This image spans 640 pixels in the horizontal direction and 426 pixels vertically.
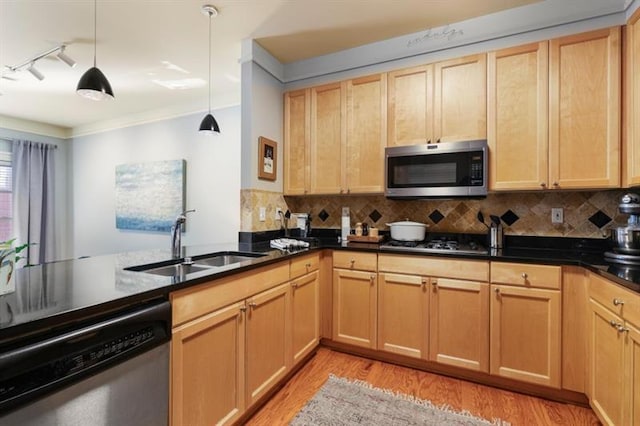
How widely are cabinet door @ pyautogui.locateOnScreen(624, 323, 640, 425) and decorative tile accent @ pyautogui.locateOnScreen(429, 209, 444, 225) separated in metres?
1.43

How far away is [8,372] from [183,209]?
11.5 feet

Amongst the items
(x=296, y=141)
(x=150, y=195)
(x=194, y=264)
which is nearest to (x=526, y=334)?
(x=194, y=264)

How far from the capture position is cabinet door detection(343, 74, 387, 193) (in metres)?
2.61

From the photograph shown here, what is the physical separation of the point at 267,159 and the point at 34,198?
468cm

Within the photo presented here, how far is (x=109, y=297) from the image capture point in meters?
0.98

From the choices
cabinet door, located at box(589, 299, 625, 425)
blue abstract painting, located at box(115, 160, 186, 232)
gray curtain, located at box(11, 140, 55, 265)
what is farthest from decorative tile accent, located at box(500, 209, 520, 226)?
gray curtain, located at box(11, 140, 55, 265)

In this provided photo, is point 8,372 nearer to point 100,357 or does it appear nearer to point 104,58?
point 100,357

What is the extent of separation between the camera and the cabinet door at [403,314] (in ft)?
7.18

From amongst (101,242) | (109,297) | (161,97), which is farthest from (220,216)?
(109,297)

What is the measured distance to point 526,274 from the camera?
75.2 inches

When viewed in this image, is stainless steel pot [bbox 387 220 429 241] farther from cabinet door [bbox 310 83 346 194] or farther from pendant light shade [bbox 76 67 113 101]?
pendant light shade [bbox 76 67 113 101]

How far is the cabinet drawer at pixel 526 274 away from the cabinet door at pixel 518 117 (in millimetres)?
600

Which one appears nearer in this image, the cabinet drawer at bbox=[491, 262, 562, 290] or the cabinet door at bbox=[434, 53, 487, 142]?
the cabinet drawer at bbox=[491, 262, 562, 290]

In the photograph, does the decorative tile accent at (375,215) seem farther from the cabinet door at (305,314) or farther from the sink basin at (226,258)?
the sink basin at (226,258)
